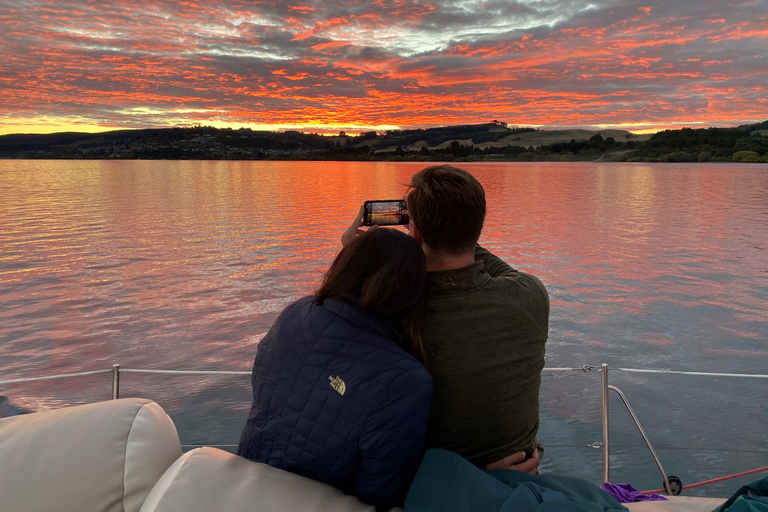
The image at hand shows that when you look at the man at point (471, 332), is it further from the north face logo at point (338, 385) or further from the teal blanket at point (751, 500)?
the teal blanket at point (751, 500)

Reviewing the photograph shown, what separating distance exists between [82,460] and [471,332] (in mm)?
1029

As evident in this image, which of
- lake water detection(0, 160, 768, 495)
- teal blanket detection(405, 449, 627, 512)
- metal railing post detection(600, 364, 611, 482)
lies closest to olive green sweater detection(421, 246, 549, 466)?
teal blanket detection(405, 449, 627, 512)

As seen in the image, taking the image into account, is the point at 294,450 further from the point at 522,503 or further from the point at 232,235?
the point at 232,235

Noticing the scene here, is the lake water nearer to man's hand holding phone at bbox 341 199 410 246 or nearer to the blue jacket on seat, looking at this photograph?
man's hand holding phone at bbox 341 199 410 246

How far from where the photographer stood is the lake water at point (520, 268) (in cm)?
548

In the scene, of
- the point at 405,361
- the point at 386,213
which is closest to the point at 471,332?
the point at 405,361

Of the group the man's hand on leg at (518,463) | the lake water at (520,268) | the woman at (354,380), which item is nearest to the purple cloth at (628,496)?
the man's hand on leg at (518,463)

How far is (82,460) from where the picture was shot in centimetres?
128

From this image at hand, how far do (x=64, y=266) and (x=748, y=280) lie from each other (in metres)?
16.5

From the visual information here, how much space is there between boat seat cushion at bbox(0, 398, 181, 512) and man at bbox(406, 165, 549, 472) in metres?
0.78

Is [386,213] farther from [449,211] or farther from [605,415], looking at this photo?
[605,415]

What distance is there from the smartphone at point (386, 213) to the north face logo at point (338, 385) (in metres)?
0.84

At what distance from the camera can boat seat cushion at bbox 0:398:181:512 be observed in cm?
126

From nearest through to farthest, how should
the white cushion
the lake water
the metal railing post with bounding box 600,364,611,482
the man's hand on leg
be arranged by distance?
1. the white cushion
2. the man's hand on leg
3. the metal railing post with bounding box 600,364,611,482
4. the lake water
